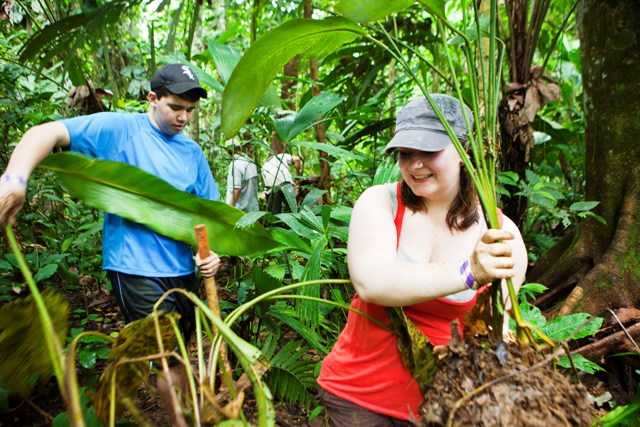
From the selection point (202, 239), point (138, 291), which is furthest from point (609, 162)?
point (138, 291)

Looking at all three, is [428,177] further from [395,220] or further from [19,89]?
[19,89]

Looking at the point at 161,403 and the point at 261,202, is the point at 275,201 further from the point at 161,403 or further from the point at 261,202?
the point at 161,403

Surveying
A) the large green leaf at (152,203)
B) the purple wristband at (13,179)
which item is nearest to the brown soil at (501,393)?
the large green leaf at (152,203)

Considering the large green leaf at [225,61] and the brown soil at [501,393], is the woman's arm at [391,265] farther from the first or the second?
the large green leaf at [225,61]

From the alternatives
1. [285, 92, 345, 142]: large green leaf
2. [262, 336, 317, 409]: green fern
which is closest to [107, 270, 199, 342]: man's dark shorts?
[262, 336, 317, 409]: green fern

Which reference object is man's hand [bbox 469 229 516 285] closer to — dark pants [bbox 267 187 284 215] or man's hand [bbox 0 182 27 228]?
man's hand [bbox 0 182 27 228]

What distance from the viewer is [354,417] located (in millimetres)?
1132

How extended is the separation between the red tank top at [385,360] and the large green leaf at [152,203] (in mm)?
483

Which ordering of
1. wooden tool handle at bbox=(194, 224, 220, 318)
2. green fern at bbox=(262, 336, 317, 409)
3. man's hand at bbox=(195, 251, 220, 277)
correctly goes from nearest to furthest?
wooden tool handle at bbox=(194, 224, 220, 318)
man's hand at bbox=(195, 251, 220, 277)
green fern at bbox=(262, 336, 317, 409)

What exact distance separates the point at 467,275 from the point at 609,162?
6.00 ft

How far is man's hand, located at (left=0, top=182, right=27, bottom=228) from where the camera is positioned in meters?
0.91

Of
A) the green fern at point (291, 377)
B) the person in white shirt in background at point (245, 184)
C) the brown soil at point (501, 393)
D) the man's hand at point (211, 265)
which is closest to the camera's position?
the brown soil at point (501, 393)

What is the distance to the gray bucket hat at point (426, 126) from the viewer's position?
92cm

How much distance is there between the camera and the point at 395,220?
1.03m
